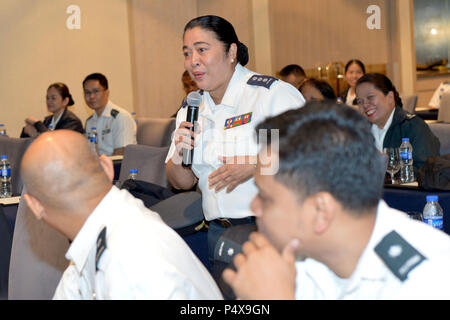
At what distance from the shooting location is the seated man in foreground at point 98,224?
1205 mm

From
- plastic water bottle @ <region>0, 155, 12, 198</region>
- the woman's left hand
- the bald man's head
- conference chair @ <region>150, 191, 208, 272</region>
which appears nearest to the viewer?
the bald man's head

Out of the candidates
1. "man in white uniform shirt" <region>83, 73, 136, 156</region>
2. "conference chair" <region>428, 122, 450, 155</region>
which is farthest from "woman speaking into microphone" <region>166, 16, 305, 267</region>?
"man in white uniform shirt" <region>83, 73, 136, 156</region>

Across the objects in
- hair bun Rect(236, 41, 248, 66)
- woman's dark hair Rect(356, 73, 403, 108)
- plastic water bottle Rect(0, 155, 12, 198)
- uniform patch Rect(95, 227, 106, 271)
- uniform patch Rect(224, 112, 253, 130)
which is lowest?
plastic water bottle Rect(0, 155, 12, 198)

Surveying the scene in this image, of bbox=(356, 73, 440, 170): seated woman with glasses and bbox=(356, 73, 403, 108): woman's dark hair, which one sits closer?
bbox=(356, 73, 440, 170): seated woman with glasses

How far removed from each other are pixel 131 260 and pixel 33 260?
1.06 metres

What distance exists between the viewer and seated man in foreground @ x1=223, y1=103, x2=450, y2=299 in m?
1.11

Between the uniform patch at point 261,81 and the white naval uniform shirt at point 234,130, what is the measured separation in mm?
14

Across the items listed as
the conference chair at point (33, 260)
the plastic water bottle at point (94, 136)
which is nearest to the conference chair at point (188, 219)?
the conference chair at point (33, 260)

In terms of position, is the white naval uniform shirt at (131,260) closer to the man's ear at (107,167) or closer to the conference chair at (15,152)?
the man's ear at (107,167)

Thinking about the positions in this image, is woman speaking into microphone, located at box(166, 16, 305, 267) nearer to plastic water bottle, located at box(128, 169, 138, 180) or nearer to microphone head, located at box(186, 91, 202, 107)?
microphone head, located at box(186, 91, 202, 107)

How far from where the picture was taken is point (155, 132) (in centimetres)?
Result: 570

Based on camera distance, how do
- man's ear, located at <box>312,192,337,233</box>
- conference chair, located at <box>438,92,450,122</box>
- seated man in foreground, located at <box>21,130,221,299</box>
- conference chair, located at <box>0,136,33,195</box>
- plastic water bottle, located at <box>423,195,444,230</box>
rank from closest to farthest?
man's ear, located at <box>312,192,337,233</box> < seated man in foreground, located at <box>21,130,221,299</box> < plastic water bottle, located at <box>423,195,444,230</box> < conference chair, located at <box>0,136,33,195</box> < conference chair, located at <box>438,92,450,122</box>
